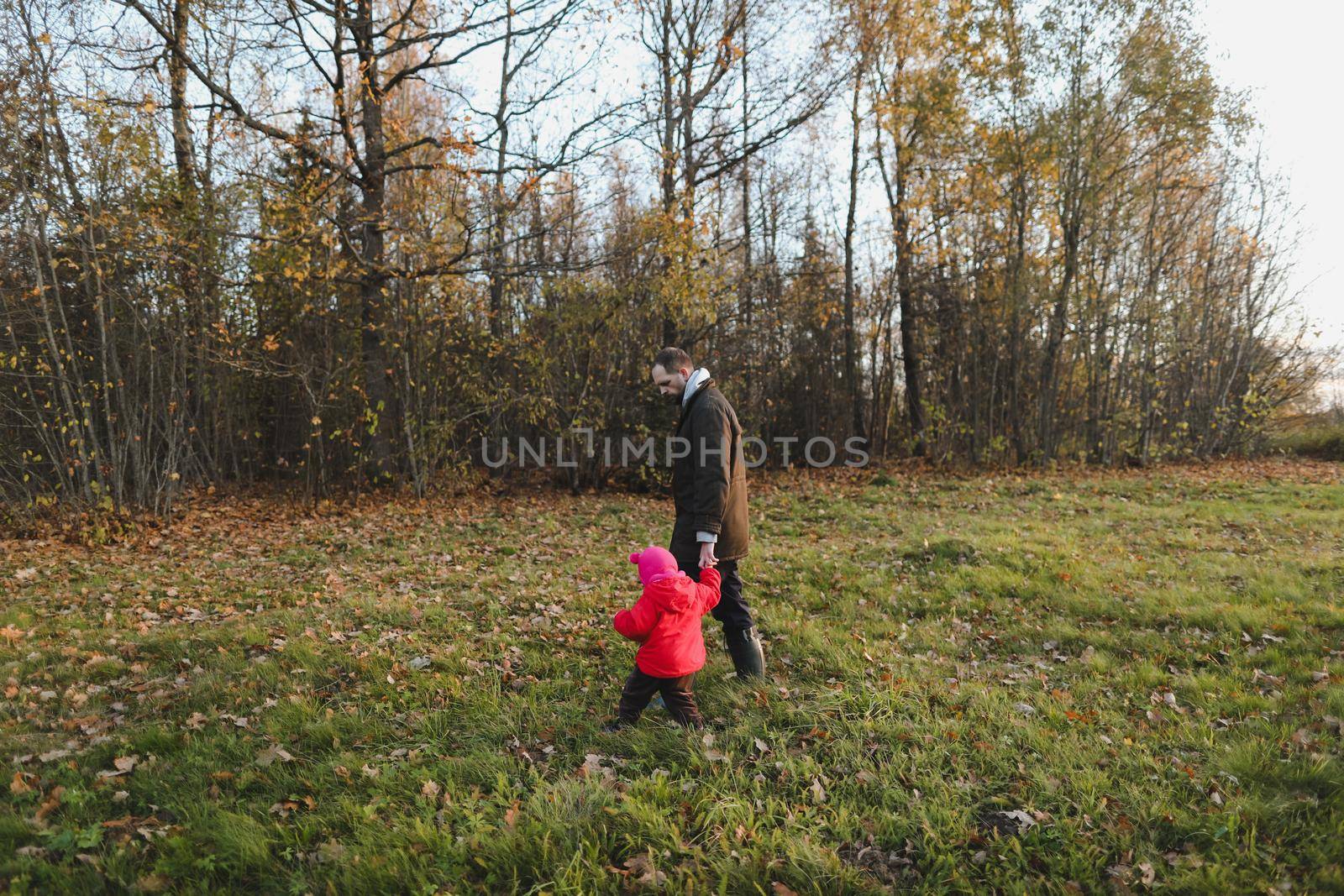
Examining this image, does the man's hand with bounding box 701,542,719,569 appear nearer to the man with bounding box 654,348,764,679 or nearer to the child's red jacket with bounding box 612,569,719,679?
the man with bounding box 654,348,764,679

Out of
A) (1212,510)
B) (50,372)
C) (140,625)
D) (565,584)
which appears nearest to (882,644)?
(565,584)

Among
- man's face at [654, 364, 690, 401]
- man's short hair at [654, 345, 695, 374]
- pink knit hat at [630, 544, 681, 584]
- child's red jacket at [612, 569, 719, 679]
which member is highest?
man's short hair at [654, 345, 695, 374]

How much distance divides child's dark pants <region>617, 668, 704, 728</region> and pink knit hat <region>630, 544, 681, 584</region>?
2.01ft

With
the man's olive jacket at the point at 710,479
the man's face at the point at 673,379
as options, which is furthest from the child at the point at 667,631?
the man's face at the point at 673,379

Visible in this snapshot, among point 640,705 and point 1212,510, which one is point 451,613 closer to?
point 640,705

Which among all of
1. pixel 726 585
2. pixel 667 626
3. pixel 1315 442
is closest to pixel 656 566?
pixel 667 626

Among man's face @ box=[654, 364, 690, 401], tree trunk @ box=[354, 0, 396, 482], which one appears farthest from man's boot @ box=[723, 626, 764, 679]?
tree trunk @ box=[354, 0, 396, 482]

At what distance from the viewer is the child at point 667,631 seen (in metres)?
3.88

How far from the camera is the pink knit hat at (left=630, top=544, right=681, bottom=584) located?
386 centimetres

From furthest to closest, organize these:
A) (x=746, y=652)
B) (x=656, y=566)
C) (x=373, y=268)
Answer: (x=373, y=268) < (x=746, y=652) < (x=656, y=566)

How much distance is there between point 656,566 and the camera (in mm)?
3875

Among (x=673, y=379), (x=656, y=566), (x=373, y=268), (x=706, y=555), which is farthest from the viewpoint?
(x=373, y=268)

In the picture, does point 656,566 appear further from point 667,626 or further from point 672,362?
point 672,362

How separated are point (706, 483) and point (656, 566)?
24.2 inches
